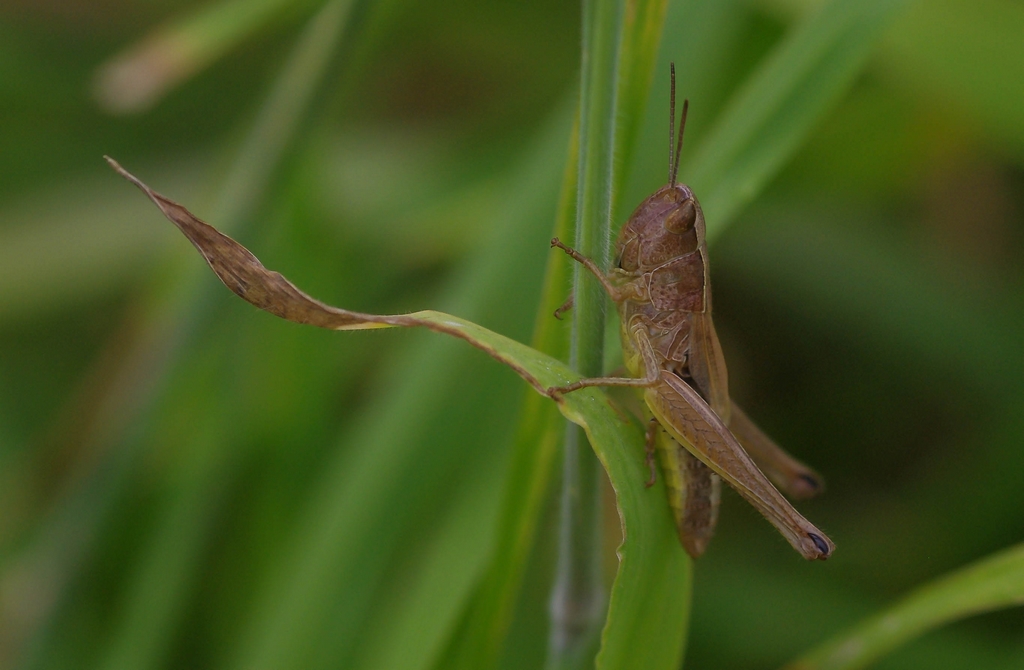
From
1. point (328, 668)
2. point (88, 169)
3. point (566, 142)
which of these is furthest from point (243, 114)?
point (328, 668)

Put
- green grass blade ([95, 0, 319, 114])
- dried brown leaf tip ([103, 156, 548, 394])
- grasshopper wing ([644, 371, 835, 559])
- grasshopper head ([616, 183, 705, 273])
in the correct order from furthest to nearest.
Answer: green grass blade ([95, 0, 319, 114]), grasshopper head ([616, 183, 705, 273]), grasshopper wing ([644, 371, 835, 559]), dried brown leaf tip ([103, 156, 548, 394])

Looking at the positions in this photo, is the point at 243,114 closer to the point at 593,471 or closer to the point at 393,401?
the point at 393,401

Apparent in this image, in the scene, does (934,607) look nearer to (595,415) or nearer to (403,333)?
Result: (595,415)

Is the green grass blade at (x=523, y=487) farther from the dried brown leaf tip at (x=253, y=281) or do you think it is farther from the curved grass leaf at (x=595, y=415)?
the dried brown leaf tip at (x=253, y=281)

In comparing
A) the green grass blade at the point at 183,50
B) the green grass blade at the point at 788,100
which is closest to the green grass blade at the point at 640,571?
the green grass blade at the point at 788,100

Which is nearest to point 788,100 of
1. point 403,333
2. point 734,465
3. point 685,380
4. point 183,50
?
point 685,380

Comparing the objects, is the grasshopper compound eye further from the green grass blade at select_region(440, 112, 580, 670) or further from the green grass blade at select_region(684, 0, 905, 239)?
the green grass blade at select_region(440, 112, 580, 670)

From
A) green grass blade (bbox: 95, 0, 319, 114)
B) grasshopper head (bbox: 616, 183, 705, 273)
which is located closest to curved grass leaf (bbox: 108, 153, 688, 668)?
grasshopper head (bbox: 616, 183, 705, 273)

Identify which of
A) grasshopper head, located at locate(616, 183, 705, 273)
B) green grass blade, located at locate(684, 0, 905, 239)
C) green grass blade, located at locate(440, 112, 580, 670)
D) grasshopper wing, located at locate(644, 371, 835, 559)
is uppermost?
green grass blade, located at locate(684, 0, 905, 239)
